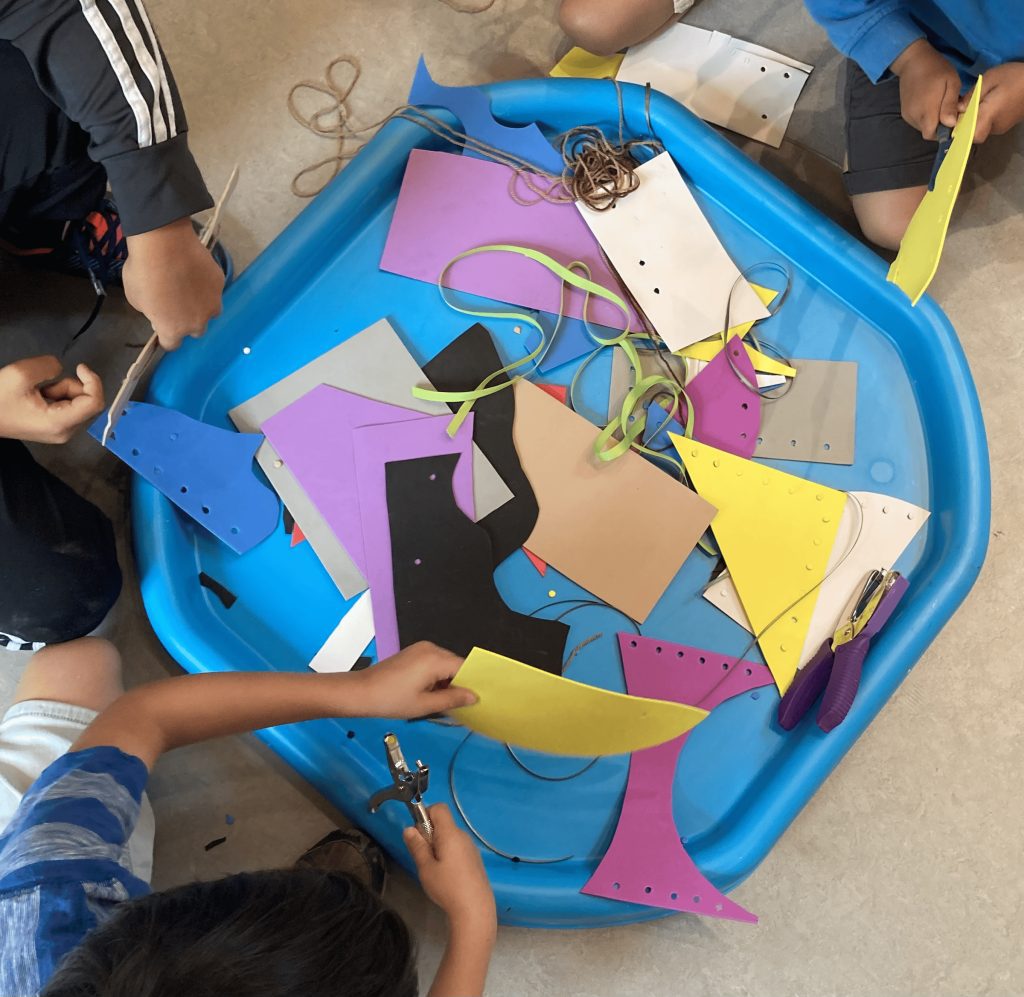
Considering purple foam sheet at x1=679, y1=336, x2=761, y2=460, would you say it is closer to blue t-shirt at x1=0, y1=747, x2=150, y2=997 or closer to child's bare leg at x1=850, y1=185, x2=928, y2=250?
child's bare leg at x1=850, y1=185, x2=928, y2=250

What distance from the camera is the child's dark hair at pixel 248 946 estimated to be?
0.48 meters

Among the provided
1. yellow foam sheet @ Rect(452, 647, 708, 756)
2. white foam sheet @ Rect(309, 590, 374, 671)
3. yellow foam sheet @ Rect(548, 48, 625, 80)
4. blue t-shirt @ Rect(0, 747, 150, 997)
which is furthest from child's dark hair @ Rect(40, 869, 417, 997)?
yellow foam sheet @ Rect(548, 48, 625, 80)

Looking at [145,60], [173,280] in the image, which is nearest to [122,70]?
[145,60]

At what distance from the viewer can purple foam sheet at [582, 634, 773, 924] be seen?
0.81m

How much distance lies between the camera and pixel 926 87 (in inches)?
32.3

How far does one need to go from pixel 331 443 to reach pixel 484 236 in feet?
0.89

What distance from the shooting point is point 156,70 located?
0.66 meters

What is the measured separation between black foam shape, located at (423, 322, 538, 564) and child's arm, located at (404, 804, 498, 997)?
0.28 metres

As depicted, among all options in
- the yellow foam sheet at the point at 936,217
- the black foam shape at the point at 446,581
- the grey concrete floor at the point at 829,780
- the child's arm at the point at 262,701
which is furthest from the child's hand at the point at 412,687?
the yellow foam sheet at the point at 936,217

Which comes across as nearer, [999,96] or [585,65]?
[999,96]

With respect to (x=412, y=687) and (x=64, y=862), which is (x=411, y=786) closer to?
(x=412, y=687)

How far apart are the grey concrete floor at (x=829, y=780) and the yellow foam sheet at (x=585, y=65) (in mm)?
116

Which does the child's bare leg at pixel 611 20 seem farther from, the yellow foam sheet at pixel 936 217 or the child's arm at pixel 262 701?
the child's arm at pixel 262 701

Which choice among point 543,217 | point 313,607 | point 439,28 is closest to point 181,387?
point 313,607
